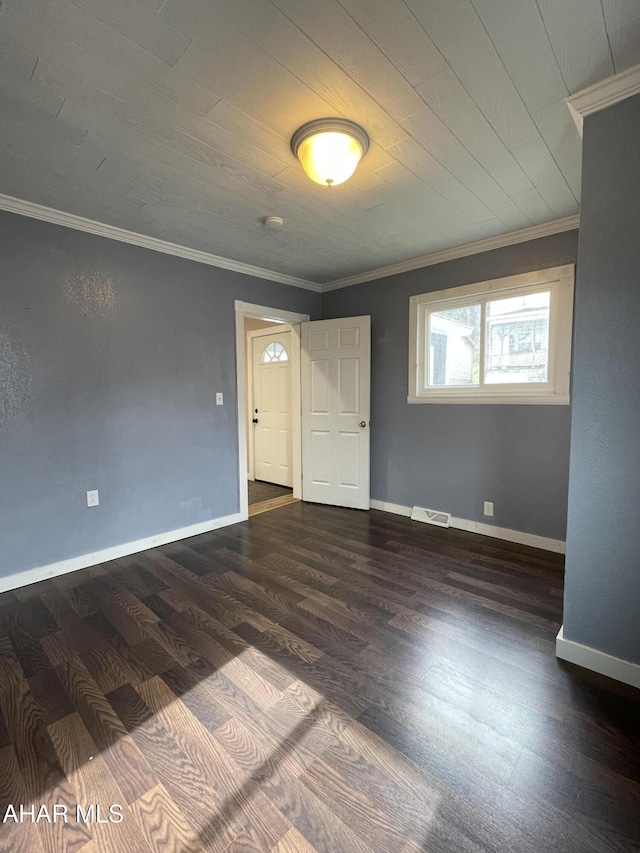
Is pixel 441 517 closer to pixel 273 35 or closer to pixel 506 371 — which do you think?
pixel 506 371

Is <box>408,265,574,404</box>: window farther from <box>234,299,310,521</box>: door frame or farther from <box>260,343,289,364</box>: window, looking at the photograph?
<box>260,343,289,364</box>: window

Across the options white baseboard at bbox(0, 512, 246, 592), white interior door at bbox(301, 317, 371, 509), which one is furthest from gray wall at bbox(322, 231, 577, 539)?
white baseboard at bbox(0, 512, 246, 592)

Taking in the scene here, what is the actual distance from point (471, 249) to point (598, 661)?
9.78 ft

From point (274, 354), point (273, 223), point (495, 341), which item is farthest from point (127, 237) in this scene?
point (495, 341)

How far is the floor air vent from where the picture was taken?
353cm

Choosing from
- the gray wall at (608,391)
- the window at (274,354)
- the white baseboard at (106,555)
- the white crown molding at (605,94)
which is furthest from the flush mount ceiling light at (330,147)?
the window at (274,354)

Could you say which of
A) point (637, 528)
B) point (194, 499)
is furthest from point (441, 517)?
point (194, 499)

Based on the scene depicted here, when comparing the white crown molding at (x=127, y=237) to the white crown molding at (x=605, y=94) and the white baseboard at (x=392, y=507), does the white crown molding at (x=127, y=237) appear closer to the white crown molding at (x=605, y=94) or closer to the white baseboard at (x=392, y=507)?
the white baseboard at (x=392, y=507)

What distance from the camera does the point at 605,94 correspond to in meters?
1.54

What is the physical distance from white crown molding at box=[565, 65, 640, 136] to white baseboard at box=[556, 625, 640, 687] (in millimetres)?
2317

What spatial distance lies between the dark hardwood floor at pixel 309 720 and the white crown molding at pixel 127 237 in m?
2.45

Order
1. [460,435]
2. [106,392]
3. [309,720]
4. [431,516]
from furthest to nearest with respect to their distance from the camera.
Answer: [431,516]
[460,435]
[106,392]
[309,720]

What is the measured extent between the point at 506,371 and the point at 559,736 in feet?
8.14

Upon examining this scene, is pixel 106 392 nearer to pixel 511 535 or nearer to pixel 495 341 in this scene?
pixel 495 341
